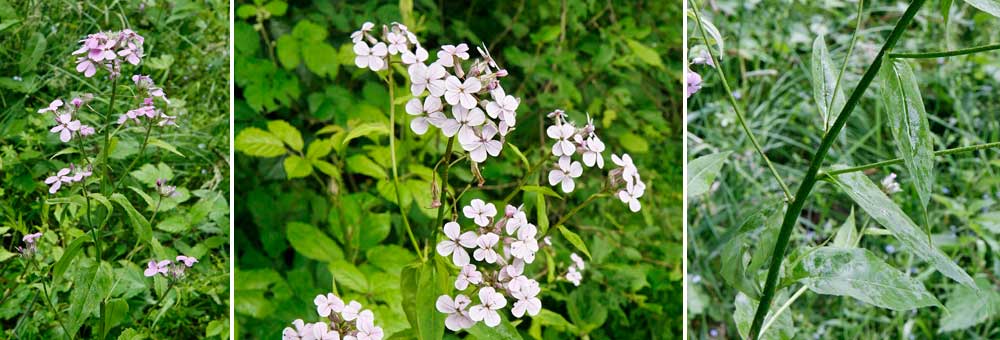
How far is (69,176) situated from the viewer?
37.3 inches

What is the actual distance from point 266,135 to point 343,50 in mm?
170

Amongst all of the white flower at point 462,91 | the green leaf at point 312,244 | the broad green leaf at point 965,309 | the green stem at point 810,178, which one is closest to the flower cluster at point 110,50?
the green leaf at point 312,244

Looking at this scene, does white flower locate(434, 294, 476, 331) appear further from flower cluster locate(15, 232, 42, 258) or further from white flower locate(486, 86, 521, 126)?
flower cluster locate(15, 232, 42, 258)

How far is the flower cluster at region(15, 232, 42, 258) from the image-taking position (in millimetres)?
955

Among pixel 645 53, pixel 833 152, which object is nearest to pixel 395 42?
pixel 645 53

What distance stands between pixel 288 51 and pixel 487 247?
25.7 inches

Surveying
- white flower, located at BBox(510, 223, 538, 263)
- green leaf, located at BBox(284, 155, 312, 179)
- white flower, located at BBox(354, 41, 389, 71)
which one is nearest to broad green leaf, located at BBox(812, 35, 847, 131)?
white flower, located at BBox(510, 223, 538, 263)

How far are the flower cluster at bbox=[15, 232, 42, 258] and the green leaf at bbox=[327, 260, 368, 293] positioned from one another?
32 cm

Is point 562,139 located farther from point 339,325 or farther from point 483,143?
point 339,325

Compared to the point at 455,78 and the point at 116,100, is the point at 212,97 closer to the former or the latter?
the point at 116,100

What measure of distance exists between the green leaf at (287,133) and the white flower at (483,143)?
533mm

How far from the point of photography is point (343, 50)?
1.23 m

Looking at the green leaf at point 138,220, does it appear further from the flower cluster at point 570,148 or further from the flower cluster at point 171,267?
the flower cluster at point 570,148

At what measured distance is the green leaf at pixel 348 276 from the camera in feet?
3.43
